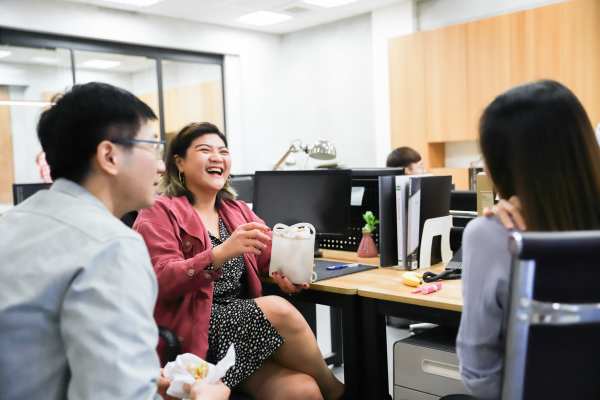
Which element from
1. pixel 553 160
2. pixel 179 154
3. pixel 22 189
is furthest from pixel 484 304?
pixel 22 189

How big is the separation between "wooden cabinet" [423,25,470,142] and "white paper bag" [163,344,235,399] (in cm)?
466

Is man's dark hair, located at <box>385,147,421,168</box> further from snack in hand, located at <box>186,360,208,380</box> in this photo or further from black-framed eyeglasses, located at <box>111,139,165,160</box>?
black-framed eyeglasses, located at <box>111,139,165,160</box>

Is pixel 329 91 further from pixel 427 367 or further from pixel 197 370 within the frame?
pixel 197 370

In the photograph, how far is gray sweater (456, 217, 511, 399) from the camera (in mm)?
1009

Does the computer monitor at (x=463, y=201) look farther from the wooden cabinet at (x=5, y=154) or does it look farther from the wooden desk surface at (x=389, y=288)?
the wooden cabinet at (x=5, y=154)

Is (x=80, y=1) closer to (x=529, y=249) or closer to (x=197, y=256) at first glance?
(x=197, y=256)

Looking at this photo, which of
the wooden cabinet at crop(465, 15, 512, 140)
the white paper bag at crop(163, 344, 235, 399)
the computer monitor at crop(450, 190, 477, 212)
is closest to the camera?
the white paper bag at crop(163, 344, 235, 399)

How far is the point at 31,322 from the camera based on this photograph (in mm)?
894

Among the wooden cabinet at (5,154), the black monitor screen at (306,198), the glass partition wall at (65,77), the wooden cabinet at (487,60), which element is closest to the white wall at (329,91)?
the glass partition wall at (65,77)

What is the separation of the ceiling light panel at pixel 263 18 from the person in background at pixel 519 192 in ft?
18.7

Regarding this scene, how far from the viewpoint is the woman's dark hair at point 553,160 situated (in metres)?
0.99

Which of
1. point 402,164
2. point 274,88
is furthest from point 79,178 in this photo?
point 274,88

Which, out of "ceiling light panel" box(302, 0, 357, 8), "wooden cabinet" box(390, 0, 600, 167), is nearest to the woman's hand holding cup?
"wooden cabinet" box(390, 0, 600, 167)

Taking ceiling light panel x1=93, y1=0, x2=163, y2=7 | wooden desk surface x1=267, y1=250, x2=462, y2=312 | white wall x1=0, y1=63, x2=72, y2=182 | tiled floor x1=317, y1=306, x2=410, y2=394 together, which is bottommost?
tiled floor x1=317, y1=306, x2=410, y2=394
